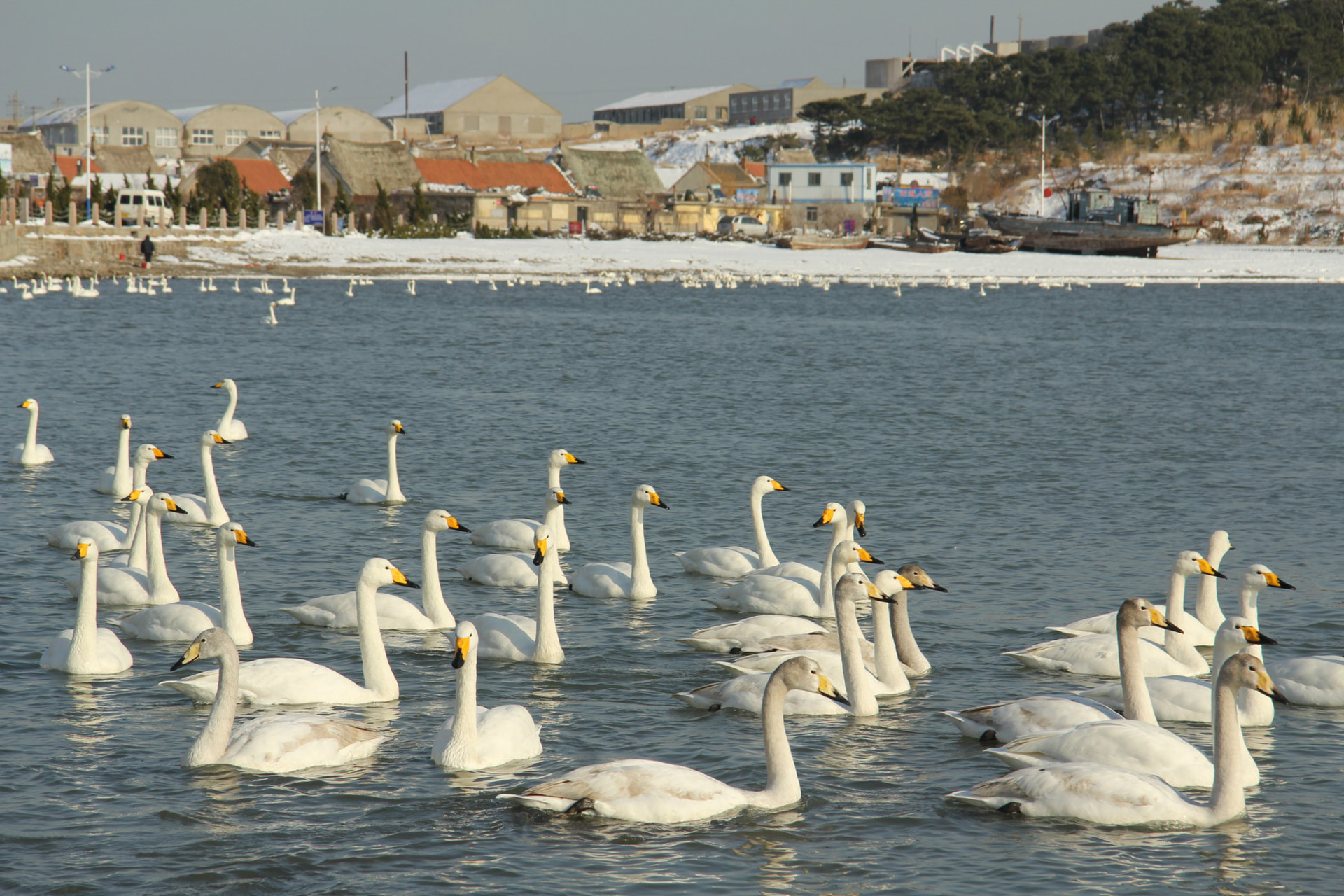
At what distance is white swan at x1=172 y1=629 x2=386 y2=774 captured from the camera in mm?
7617

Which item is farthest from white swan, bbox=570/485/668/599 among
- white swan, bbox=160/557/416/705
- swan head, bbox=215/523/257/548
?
swan head, bbox=215/523/257/548

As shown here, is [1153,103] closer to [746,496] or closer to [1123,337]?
[1123,337]

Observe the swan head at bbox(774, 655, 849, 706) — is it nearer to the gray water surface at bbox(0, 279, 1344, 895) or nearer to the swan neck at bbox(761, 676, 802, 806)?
the swan neck at bbox(761, 676, 802, 806)

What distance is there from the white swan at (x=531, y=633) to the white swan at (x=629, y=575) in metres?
1.48

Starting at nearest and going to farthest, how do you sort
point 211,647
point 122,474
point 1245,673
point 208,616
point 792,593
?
point 1245,673 → point 211,647 → point 208,616 → point 792,593 → point 122,474

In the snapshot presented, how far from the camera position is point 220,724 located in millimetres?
7613

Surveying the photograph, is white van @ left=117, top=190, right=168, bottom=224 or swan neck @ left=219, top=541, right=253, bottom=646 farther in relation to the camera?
white van @ left=117, top=190, right=168, bottom=224

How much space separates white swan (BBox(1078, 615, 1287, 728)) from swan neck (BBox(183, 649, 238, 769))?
5137 millimetres

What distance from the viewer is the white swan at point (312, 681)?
8586 mm

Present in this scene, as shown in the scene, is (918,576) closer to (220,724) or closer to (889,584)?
(889,584)

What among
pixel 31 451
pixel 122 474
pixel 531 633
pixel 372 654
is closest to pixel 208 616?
pixel 372 654

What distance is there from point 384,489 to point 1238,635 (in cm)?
954

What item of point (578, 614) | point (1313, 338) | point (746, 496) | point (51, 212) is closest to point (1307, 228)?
point (1313, 338)

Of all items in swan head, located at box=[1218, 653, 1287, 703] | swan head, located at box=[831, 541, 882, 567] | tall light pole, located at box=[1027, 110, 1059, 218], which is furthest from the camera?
tall light pole, located at box=[1027, 110, 1059, 218]
